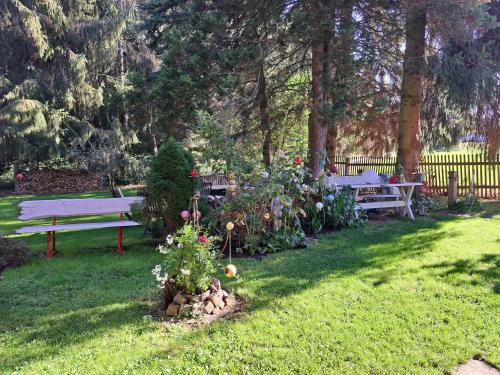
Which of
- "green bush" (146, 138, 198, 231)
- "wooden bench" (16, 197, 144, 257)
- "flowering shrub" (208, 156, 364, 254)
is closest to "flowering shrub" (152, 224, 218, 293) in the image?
"flowering shrub" (208, 156, 364, 254)

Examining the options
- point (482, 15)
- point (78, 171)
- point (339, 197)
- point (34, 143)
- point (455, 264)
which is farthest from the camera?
point (78, 171)

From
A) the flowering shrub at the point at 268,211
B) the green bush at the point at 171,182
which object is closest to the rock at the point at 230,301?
the flowering shrub at the point at 268,211

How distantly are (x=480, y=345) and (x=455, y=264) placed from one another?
1.82m

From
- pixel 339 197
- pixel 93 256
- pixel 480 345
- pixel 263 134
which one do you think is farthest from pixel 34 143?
pixel 480 345

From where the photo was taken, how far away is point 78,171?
17.8 metres

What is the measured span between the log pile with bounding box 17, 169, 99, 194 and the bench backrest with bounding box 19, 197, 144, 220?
11722 millimetres

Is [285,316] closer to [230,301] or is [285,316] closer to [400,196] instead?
[230,301]

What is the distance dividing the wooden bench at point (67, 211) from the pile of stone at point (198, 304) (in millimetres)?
2508

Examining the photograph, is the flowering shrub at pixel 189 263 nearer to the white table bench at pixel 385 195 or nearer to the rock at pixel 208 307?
the rock at pixel 208 307

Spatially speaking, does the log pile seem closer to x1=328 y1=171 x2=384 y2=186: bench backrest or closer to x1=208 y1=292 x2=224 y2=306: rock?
x1=328 y1=171 x2=384 y2=186: bench backrest

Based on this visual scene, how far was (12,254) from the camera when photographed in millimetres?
5012

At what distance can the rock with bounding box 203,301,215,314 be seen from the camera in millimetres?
3256

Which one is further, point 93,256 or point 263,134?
point 263,134

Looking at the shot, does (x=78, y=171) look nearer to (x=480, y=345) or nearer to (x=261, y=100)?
(x=261, y=100)
